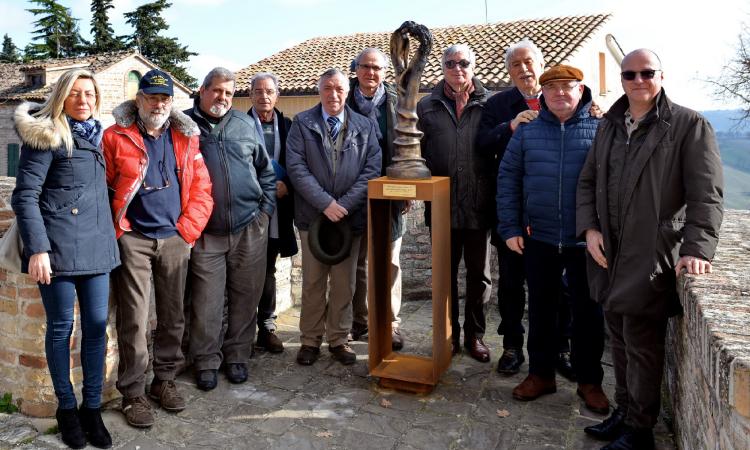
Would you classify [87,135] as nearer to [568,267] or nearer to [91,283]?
[91,283]

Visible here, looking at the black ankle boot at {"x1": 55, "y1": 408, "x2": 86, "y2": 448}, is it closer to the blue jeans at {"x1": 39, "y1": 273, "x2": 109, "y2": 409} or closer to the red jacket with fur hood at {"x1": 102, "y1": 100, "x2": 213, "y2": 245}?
the blue jeans at {"x1": 39, "y1": 273, "x2": 109, "y2": 409}

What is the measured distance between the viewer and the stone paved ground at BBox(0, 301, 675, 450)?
3.43 metres

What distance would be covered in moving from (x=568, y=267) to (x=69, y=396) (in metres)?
2.87

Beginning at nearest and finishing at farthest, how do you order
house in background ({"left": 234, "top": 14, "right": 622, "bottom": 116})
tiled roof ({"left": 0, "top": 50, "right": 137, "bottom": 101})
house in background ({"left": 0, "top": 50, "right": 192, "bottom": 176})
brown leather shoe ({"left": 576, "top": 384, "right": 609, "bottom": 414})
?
brown leather shoe ({"left": 576, "top": 384, "right": 609, "bottom": 414}), house in background ({"left": 234, "top": 14, "right": 622, "bottom": 116}), tiled roof ({"left": 0, "top": 50, "right": 137, "bottom": 101}), house in background ({"left": 0, "top": 50, "right": 192, "bottom": 176})

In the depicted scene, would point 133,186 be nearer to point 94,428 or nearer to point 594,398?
point 94,428

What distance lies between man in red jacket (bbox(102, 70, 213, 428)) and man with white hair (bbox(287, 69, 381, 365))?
72 cm

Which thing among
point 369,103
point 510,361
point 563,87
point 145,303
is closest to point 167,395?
point 145,303

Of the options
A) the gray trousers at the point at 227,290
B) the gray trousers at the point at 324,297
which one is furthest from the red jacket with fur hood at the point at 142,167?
the gray trousers at the point at 324,297

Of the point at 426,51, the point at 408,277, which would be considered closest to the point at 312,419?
the point at 426,51

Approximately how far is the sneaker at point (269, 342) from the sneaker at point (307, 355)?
25 centimetres

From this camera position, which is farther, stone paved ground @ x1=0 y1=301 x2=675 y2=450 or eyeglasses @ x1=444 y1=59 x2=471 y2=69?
eyeglasses @ x1=444 y1=59 x2=471 y2=69

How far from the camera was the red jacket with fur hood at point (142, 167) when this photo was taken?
348 cm

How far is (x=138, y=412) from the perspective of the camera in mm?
3609

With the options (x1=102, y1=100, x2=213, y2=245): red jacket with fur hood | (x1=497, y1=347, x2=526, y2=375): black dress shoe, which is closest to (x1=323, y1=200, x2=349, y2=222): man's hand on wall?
(x1=102, y1=100, x2=213, y2=245): red jacket with fur hood
